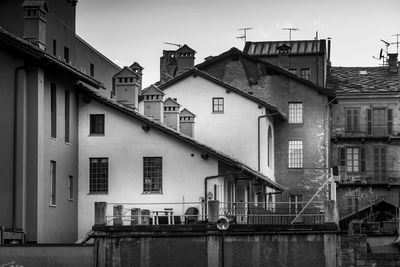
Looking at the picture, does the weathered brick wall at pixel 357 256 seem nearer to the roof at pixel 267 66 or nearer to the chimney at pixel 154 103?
the chimney at pixel 154 103

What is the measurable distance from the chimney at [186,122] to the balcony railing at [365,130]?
78.6 ft

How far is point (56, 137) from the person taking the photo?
5103 cm

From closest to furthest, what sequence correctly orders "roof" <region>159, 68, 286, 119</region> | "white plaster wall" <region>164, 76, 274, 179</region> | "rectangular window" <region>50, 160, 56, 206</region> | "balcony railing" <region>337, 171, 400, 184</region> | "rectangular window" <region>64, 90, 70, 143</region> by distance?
1. "rectangular window" <region>50, 160, 56, 206</region>
2. "rectangular window" <region>64, 90, 70, 143</region>
3. "white plaster wall" <region>164, 76, 274, 179</region>
4. "roof" <region>159, 68, 286, 119</region>
5. "balcony railing" <region>337, 171, 400, 184</region>

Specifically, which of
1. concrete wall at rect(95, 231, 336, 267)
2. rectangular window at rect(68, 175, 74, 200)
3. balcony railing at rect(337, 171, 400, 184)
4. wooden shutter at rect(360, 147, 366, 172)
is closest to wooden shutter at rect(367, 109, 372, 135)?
wooden shutter at rect(360, 147, 366, 172)

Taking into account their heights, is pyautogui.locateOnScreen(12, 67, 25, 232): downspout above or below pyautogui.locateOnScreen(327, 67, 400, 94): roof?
below

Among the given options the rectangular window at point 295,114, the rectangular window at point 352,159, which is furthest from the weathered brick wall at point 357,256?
the rectangular window at point 352,159

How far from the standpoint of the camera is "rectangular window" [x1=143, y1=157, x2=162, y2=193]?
178 ft

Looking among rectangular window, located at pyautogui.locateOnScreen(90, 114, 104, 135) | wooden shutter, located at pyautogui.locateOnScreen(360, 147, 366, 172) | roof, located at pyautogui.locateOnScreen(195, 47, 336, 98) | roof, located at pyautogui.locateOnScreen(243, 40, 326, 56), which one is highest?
roof, located at pyautogui.locateOnScreen(243, 40, 326, 56)

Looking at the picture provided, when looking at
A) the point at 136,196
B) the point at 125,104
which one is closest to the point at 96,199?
the point at 136,196

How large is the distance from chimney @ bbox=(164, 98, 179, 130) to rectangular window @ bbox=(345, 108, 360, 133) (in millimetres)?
28129

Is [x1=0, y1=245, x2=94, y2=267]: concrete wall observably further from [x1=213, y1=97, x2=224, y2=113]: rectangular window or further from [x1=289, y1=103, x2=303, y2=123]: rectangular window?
[x1=289, y1=103, x2=303, y2=123]: rectangular window

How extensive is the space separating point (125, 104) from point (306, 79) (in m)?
28.4

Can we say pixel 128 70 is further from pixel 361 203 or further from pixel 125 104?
pixel 361 203

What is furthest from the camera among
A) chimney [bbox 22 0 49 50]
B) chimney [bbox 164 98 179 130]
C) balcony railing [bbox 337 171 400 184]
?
balcony railing [bbox 337 171 400 184]
